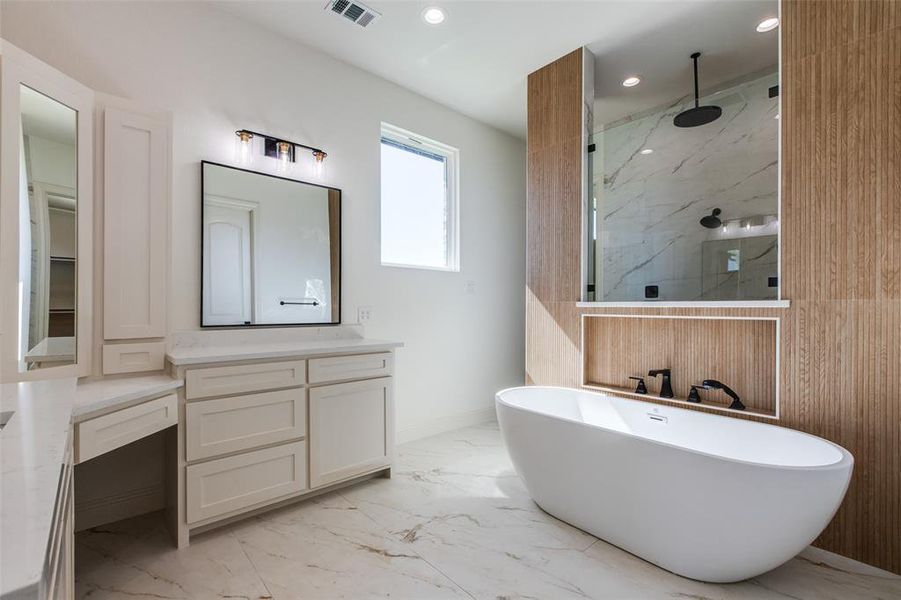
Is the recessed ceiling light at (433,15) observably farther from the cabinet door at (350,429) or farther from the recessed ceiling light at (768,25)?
the cabinet door at (350,429)

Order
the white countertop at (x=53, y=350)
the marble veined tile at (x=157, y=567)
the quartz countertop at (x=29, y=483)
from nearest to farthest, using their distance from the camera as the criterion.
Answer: the quartz countertop at (x=29, y=483) < the marble veined tile at (x=157, y=567) < the white countertop at (x=53, y=350)

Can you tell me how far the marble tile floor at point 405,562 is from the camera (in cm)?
162

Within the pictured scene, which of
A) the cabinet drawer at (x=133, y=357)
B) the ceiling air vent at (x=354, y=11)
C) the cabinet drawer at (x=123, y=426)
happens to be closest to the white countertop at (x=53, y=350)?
the cabinet drawer at (x=133, y=357)

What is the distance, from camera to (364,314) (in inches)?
120

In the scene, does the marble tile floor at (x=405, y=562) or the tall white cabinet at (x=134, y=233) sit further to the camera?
the tall white cabinet at (x=134, y=233)

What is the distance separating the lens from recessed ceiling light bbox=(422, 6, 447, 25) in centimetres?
241

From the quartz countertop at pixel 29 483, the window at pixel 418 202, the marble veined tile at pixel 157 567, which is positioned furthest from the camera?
the window at pixel 418 202

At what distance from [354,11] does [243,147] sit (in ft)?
3.36

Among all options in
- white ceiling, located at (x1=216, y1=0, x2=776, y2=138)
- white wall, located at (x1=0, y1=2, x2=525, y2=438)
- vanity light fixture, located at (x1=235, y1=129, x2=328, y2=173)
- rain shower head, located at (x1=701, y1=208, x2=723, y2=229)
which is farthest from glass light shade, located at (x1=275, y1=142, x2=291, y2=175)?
rain shower head, located at (x1=701, y1=208, x2=723, y2=229)

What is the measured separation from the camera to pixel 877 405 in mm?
1798

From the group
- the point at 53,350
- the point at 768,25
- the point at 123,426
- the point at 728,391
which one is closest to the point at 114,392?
the point at 123,426

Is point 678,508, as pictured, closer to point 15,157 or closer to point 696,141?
point 696,141

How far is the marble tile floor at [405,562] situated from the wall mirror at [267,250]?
1.12 metres

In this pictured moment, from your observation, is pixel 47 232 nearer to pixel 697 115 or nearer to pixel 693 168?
pixel 693 168
